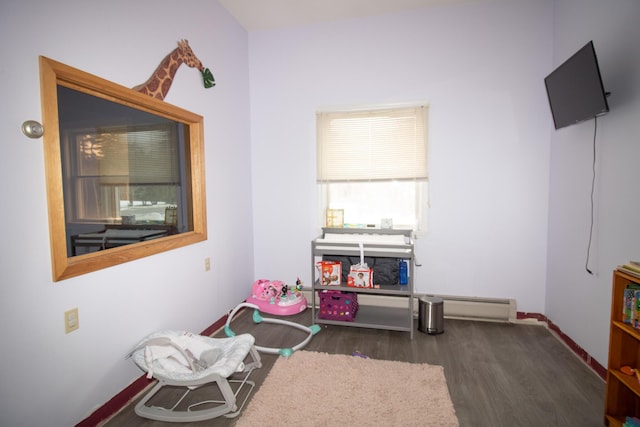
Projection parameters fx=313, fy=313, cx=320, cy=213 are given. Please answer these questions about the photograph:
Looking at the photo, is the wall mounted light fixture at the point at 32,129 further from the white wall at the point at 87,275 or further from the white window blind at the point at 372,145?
the white window blind at the point at 372,145

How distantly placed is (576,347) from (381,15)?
333 cm

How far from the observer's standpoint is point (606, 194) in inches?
79.5

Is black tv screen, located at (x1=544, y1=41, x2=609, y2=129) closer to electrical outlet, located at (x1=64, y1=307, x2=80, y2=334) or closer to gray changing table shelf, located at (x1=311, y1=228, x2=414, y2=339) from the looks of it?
gray changing table shelf, located at (x1=311, y1=228, x2=414, y2=339)

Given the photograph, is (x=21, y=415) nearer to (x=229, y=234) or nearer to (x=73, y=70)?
(x=73, y=70)

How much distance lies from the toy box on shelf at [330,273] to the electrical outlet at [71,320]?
175 cm

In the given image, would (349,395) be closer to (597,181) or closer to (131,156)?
(131,156)

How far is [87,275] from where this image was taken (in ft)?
5.45

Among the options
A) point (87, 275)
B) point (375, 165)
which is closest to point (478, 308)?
point (375, 165)

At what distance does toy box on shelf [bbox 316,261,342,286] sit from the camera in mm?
2805

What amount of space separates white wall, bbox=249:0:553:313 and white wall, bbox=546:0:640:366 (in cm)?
19

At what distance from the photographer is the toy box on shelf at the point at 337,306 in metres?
2.81

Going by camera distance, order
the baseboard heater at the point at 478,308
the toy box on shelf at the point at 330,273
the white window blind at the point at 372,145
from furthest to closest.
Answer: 1. the white window blind at the point at 372,145
2. the baseboard heater at the point at 478,308
3. the toy box on shelf at the point at 330,273

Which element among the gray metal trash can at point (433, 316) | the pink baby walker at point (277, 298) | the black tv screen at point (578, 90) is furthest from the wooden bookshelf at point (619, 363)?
the pink baby walker at point (277, 298)

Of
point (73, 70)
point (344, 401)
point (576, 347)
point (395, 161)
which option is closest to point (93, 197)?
point (73, 70)
